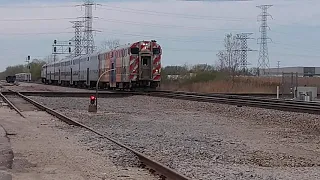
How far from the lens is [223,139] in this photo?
14.9m

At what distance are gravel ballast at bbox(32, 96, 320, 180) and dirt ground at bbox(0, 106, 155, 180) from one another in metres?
0.70

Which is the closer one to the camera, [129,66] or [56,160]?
[56,160]

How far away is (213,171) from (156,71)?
32999mm

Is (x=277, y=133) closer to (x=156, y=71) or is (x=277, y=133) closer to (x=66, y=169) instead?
(x=66, y=169)

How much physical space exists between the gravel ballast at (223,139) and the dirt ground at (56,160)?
27.4 inches

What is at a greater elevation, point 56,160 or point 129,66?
point 129,66

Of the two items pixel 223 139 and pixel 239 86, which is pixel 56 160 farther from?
pixel 239 86

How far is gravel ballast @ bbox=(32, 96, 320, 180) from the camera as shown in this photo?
10000 mm

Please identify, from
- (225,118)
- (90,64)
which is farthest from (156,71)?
(225,118)

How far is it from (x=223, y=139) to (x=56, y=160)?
5504 mm

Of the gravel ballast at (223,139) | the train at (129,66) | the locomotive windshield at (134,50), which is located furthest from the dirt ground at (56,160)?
the locomotive windshield at (134,50)

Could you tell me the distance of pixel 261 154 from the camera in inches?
471

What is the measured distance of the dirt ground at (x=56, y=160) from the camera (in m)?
9.28

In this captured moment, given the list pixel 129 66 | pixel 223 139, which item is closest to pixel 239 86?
pixel 129 66
